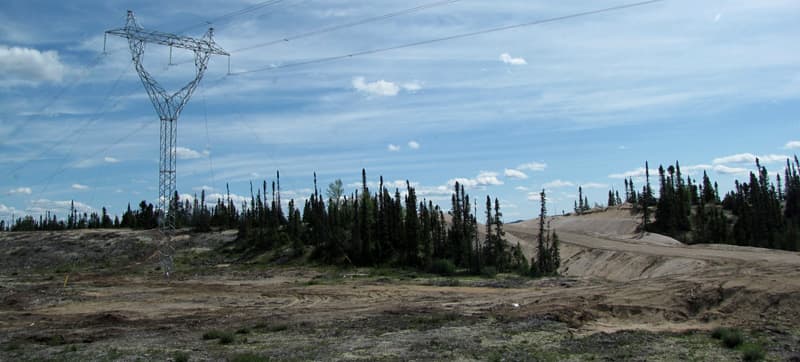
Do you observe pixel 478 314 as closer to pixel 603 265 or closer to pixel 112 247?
pixel 603 265

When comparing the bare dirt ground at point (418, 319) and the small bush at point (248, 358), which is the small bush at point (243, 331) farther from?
the small bush at point (248, 358)

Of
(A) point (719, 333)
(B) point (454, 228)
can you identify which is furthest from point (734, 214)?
(A) point (719, 333)

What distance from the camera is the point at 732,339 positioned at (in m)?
17.7

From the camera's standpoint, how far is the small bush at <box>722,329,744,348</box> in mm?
17625

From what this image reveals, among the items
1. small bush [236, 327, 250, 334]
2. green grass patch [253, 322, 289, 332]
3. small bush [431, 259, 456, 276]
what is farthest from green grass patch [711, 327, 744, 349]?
small bush [431, 259, 456, 276]

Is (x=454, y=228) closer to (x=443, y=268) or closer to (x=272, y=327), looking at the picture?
(x=443, y=268)

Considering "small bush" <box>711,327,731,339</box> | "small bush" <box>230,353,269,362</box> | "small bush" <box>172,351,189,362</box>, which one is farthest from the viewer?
"small bush" <box>711,327,731,339</box>

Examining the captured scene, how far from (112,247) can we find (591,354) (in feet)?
314

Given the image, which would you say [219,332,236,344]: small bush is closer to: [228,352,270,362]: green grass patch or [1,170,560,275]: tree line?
[228,352,270,362]: green grass patch

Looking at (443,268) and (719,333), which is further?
(443,268)

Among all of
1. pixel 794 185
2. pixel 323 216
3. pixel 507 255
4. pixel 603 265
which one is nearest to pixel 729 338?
pixel 603 265

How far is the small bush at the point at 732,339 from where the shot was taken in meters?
17.6

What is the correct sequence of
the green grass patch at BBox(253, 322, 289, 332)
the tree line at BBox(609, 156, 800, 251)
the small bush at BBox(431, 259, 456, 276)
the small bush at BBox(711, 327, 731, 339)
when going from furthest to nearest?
the tree line at BBox(609, 156, 800, 251) → the small bush at BBox(431, 259, 456, 276) → the green grass patch at BBox(253, 322, 289, 332) → the small bush at BBox(711, 327, 731, 339)

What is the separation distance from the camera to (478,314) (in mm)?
25344
